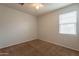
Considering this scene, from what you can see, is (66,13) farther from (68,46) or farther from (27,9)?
(27,9)

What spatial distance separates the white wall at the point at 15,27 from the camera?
1430mm

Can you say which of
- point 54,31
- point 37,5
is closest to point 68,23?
point 54,31

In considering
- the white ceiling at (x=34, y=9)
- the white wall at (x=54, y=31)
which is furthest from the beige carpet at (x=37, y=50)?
the white ceiling at (x=34, y=9)

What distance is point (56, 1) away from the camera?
1491 mm

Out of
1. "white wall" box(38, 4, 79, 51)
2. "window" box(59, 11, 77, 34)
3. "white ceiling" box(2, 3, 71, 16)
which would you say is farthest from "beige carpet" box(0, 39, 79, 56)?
"white ceiling" box(2, 3, 71, 16)

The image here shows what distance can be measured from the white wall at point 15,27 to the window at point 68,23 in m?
0.45

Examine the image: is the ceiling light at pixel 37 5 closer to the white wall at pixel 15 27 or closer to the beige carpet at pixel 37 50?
the white wall at pixel 15 27

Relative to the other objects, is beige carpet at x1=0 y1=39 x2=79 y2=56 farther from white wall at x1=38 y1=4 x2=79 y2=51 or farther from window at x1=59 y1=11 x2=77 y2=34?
window at x1=59 y1=11 x2=77 y2=34

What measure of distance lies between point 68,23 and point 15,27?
2.94 feet

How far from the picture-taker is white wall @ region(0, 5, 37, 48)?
1430 millimetres

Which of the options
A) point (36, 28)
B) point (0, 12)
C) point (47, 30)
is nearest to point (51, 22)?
point (47, 30)

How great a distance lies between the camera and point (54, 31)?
1.53 m

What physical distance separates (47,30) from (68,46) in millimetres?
446

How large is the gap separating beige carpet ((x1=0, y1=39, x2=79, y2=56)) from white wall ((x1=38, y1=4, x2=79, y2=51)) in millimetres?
83
